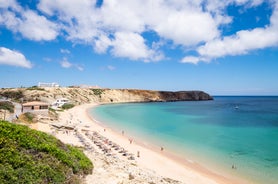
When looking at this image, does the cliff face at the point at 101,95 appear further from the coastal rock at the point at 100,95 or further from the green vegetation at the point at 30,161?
Answer: the green vegetation at the point at 30,161

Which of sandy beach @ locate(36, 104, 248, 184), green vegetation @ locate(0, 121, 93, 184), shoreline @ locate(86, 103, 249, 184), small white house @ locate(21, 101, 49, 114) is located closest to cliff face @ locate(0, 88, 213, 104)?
small white house @ locate(21, 101, 49, 114)

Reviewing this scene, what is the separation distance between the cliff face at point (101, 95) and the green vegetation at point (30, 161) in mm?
63953

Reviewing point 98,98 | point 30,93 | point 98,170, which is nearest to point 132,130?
point 98,170

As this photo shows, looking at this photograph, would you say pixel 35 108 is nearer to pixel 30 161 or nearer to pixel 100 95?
pixel 30 161

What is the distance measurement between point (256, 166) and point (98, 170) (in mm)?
15088

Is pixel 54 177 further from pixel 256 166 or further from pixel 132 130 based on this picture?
pixel 132 130

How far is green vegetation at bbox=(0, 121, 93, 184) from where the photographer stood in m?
8.73

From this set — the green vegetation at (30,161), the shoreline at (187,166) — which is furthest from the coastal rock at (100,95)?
the green vegetation at (30,161)

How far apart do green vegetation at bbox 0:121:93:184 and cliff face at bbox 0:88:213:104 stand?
6395 centimetres

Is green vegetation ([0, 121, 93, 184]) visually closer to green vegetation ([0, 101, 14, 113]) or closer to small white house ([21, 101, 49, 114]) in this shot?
green vegetation ([0, 101, 14, 113])

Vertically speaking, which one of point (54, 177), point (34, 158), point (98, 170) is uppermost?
point (34, 158)

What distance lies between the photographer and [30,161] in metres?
9.64

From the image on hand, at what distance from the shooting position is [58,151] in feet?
37.6

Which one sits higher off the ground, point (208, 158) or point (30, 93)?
point (30, 93)
